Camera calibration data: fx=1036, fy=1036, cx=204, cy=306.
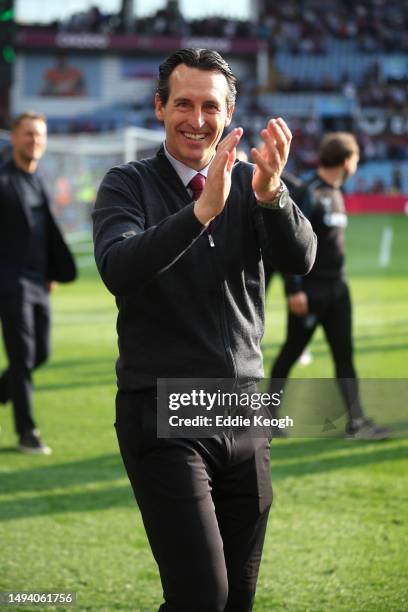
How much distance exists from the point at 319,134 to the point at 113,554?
146 ft

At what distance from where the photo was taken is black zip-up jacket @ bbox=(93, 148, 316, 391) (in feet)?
9.25

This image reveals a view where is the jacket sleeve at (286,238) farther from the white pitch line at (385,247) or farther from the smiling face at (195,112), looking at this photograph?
the white pitch line at (385,247)

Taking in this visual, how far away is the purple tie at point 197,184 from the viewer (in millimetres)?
2941

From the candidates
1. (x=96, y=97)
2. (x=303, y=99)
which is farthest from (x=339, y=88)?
(x=96, y=97)

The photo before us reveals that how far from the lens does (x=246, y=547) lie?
118 inches

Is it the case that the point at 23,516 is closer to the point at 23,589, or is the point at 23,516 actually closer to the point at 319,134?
the point at 23,589

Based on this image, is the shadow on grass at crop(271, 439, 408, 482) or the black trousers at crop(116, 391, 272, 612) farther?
the shadow on grass at crop(271, 439, 408, 482)

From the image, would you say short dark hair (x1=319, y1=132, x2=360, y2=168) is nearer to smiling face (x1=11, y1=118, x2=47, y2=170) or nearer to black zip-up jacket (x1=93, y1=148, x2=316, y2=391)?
smiling face (x1=11, y1=118, x2=47, y2=170)

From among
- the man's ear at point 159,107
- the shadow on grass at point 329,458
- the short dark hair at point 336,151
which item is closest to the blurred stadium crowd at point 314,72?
the short dark hair at point 336,151

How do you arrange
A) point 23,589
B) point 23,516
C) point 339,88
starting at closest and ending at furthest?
1. point 23,589
2. point 23,516
3. point 339,88

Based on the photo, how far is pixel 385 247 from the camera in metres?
25.8

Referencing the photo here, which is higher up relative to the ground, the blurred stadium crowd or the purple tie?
the purple tie

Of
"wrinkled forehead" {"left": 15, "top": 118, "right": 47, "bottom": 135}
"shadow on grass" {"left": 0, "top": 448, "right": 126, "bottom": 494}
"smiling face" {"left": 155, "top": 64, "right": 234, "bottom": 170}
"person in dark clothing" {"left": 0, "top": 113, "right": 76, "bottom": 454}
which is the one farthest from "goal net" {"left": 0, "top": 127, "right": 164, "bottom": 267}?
"smiling face" {"left": 155, "top": 64, "right": 234, "bottom": 170}

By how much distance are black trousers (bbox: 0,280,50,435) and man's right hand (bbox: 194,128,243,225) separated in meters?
4.43
